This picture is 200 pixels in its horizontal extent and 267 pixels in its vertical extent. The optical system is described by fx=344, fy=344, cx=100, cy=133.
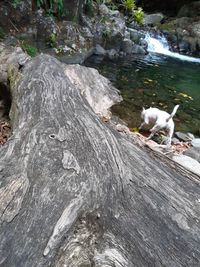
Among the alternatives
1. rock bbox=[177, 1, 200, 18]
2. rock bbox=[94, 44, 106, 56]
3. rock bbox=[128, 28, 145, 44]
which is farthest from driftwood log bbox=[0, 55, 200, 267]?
rock bbox=[177, 1, 200, 18]

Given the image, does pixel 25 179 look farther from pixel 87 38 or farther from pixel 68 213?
pixel 87 38

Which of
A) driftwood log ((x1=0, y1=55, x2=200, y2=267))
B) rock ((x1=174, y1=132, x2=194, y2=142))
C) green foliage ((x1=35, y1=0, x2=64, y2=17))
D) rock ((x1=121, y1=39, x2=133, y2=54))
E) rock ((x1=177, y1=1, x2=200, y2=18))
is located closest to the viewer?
driftwood log ((x1=0, y1=55, x2=200, y2=267))

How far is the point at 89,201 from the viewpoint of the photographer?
202cm

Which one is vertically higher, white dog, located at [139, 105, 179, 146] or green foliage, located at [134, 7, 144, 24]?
white dog, located at [139, 105, 179, 146]

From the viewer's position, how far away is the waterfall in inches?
569

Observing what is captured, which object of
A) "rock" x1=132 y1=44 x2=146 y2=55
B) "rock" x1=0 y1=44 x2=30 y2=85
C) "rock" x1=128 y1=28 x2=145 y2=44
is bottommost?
"rock" x1=132 y1=44 x2=146 y2=55

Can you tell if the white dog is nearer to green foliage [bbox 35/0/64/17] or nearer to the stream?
the stream

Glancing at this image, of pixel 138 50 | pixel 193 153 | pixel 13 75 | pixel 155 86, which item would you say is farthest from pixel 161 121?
pixel 138 50

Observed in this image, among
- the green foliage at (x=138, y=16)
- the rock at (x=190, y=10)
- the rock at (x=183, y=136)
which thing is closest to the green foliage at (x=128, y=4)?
the green foliage at (x=138, y=16)

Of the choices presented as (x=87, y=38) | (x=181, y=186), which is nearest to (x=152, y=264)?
(x=181, y=186)

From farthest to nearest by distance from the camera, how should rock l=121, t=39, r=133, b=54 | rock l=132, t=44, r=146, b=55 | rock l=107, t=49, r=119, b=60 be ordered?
rock l=132, t=44, r=146, b=55
rock l=121, t=39, r=133, b=54
rock l=107, t=49, r=119, b=60

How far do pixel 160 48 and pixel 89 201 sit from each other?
1376 cm

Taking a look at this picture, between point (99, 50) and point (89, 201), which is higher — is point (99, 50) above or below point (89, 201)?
below

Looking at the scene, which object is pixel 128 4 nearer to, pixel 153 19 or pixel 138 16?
pixel 138 16
